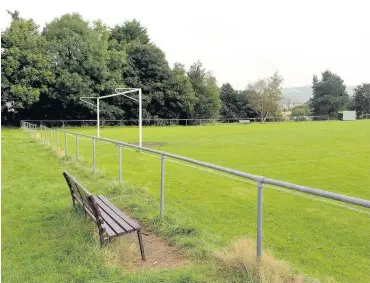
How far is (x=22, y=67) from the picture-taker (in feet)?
145

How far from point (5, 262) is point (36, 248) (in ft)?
1.73

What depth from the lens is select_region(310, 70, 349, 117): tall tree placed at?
88000 mm

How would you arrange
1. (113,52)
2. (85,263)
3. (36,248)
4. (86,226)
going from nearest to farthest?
1. (85,263)
2. (36,248)
3. (86,226)
4. (113,52)

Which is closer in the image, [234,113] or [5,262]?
[5,262]

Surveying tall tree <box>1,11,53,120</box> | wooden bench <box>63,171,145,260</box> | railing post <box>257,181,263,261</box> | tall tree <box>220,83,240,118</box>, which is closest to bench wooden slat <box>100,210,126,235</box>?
wooden bench <box>63,171,145,260</box>

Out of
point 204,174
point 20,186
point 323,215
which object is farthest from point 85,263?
point 204,174

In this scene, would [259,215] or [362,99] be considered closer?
[259,215]

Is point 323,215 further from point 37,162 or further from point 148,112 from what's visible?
point 148,112

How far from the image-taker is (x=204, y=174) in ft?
42.2

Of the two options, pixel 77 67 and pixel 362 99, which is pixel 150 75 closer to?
pixel 77 67

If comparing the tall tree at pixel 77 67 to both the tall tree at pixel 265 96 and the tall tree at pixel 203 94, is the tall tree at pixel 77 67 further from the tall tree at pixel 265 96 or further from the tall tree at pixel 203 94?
the tall tree at pixel 265 96

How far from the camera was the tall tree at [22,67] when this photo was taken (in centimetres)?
4269

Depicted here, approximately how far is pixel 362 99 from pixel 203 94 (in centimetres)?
4311

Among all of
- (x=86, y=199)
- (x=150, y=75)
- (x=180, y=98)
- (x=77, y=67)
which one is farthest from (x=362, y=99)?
(x=86, y=199)
